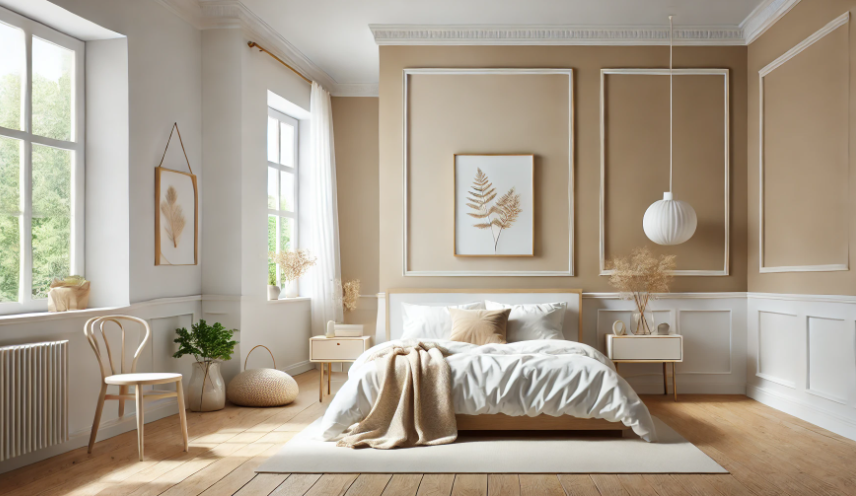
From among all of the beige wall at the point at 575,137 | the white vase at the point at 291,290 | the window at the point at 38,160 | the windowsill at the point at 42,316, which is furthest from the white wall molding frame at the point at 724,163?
the window at the point at 38,160

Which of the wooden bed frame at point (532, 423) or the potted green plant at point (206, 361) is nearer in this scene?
the wooden bed frame at point (532, 423)

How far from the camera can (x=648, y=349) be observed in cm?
514

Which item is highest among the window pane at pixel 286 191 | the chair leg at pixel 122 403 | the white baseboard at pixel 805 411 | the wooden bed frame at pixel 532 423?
the window pane at pixel 286 191

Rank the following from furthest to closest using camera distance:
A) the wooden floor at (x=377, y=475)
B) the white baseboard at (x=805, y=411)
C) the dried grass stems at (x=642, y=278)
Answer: the dried grass stems at (x=642, y=278) → the white baseboard at (x=805, y=411) → the wooden floor at (x=377, y=475)

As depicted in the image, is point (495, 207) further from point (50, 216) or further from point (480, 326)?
point (50, 216)

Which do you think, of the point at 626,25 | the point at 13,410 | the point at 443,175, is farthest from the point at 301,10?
the point at 13,410

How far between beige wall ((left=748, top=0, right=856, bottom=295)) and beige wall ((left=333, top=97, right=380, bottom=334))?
3.70m

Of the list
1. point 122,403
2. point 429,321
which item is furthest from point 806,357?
point 122,403

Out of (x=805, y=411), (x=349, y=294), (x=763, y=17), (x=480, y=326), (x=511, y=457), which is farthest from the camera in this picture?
(x=349, y=294)

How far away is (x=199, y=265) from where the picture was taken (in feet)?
17.3

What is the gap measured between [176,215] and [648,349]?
12.6ft

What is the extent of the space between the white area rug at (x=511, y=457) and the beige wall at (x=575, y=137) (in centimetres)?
195

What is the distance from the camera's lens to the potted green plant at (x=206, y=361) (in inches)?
186

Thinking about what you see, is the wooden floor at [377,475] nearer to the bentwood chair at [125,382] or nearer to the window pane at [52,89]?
the bentwood chair at [125,382]
